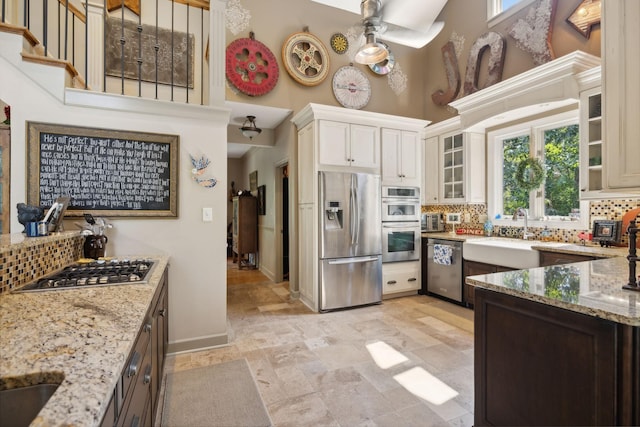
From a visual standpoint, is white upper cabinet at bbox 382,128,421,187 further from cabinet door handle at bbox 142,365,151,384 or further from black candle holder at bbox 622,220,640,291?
cabinet door handle at bbox 142,365,151,384

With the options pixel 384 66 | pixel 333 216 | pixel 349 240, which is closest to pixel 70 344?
pixel 333 216

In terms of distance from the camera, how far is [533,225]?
382 cm

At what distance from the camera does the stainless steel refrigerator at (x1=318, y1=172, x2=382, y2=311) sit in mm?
3746

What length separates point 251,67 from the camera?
403 cm

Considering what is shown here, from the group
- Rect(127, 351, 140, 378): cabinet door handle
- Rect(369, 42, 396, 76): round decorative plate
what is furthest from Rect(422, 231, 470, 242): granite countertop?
Rect(127, 351, 140, 378): cabinet door handle

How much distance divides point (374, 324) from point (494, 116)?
2.84 m

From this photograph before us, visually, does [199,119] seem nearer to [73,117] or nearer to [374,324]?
[73,117]

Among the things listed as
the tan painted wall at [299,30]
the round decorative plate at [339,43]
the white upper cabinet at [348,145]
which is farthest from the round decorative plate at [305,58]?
the white upper cabinet at [348,145]

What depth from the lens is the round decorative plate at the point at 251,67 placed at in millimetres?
3934

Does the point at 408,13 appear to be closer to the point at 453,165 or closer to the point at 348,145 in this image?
the point at 348,145

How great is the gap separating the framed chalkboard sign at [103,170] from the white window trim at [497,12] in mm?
4407

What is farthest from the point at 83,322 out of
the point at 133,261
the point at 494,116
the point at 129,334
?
the point at 494,116

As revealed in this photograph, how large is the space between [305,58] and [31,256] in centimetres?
393

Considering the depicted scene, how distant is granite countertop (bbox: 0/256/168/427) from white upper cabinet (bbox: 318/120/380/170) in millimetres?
2847
